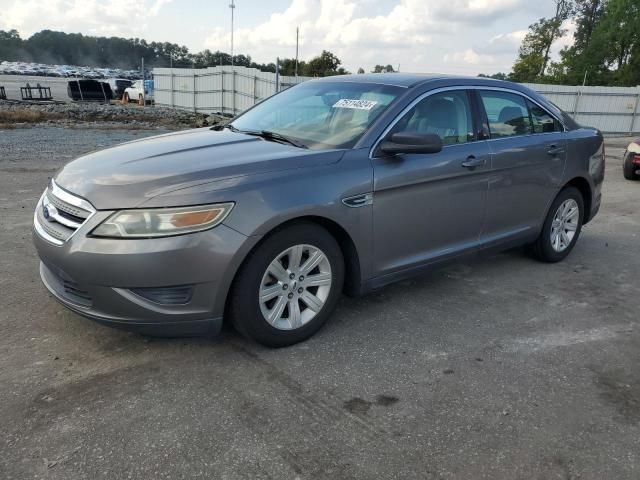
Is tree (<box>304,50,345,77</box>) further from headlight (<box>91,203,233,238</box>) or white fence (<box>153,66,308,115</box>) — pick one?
headlight (<box>91,203,233,238</box>)

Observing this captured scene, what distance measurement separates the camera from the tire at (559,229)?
511cm

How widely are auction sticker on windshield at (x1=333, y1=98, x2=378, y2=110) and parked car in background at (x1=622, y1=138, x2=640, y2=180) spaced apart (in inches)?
345

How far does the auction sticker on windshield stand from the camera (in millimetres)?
3867

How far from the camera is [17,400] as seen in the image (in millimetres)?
2752

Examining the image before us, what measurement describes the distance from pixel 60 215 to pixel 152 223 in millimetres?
703

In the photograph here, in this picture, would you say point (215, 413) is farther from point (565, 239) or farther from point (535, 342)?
point (565, 239)

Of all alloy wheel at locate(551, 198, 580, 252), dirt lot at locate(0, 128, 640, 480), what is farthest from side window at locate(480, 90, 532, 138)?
dirt lot at locate(0, 128, 640, 480)

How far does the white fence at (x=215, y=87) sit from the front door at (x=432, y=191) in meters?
13.4

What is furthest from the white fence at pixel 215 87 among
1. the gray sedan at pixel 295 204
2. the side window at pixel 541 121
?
the gray sedan at pixel 295 204

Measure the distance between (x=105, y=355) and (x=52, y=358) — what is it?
11.5 inches

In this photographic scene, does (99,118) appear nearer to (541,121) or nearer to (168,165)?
(541,121)

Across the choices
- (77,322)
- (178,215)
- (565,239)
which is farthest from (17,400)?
(565,239)

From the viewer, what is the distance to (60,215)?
3.14 m

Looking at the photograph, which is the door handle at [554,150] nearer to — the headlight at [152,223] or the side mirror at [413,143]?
the side mirror at [413,143]
